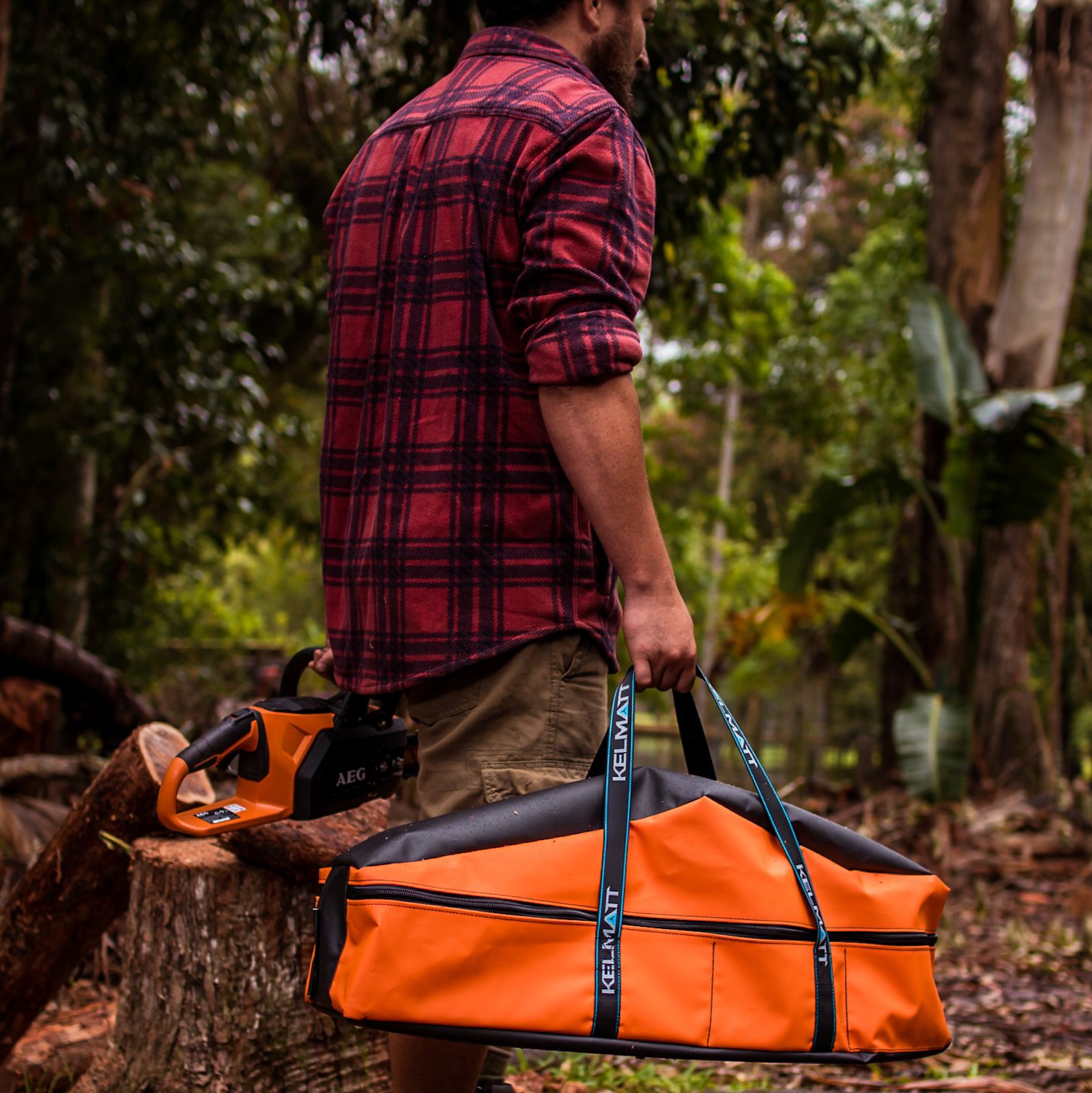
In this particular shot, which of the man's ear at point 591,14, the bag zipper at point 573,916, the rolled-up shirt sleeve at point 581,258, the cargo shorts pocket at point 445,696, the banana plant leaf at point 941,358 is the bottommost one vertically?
the bag zipper at point 573,916

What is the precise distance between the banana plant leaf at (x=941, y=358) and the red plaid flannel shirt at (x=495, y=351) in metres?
5.44

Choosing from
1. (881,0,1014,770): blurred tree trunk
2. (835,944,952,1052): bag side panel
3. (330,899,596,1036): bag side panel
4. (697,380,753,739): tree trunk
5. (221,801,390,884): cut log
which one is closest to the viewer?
(330,899,596,1036): bag side panel

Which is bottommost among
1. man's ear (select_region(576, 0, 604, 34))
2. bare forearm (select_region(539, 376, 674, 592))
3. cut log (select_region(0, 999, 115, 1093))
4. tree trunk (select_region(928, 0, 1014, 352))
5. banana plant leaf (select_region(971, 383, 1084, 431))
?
cut log (select_region(0, 999, 115, 1093))

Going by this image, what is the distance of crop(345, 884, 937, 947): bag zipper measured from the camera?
1328mm

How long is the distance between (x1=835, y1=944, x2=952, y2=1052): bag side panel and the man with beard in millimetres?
419

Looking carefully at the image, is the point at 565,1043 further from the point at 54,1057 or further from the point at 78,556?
the point at 78,556

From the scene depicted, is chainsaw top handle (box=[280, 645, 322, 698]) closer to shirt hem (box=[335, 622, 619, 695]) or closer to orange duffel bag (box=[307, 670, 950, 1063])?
shirt hem (box=[335, 622, 619, 695])

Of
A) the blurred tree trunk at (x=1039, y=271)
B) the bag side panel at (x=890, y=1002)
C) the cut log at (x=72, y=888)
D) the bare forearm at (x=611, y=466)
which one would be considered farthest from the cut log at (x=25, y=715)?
the blurred tree trunk at (x=1039, y=271)

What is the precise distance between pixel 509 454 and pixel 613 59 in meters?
0.67

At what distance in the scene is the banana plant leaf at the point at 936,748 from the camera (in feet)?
19.8

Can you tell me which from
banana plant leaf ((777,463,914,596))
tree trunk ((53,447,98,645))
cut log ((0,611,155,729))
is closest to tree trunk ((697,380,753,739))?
banana plant leaf ((777,463,914,596))

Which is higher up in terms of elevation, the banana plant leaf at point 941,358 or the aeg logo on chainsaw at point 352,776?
the banana plant leaf at point 941,358

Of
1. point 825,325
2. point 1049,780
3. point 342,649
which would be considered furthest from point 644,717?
point 342,649

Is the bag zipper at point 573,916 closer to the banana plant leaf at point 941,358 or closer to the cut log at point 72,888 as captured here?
the cut log at point 72,888
